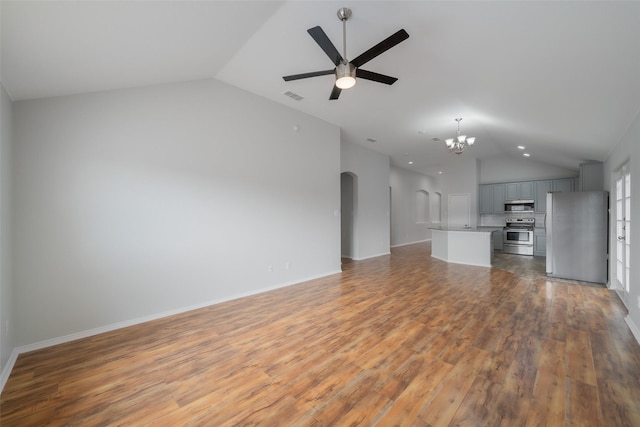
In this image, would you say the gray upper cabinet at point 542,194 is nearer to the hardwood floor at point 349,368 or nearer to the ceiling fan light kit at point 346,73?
the hardwood floor at point 349,368

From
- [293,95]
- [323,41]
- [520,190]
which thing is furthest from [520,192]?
[323,41]

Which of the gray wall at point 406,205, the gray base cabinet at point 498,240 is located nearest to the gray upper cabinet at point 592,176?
the gray base cabinet at point 498,240

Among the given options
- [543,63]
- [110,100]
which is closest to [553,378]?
[543,63]

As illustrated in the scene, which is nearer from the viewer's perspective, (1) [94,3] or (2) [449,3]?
(1) [94,3]

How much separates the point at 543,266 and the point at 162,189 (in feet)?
26.9

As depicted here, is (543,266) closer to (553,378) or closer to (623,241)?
(623,241)

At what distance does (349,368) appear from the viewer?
7.25ft

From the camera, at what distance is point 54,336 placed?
2719 millimetres

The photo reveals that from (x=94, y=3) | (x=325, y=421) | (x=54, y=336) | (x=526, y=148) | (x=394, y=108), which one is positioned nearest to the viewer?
(x=325, y=421)

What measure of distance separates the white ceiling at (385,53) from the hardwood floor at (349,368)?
2.51m

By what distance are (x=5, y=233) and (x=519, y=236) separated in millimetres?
10689

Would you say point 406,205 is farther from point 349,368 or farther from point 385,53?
point 349,368

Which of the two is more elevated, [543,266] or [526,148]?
[526,148]

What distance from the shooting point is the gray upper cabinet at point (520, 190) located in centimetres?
811
